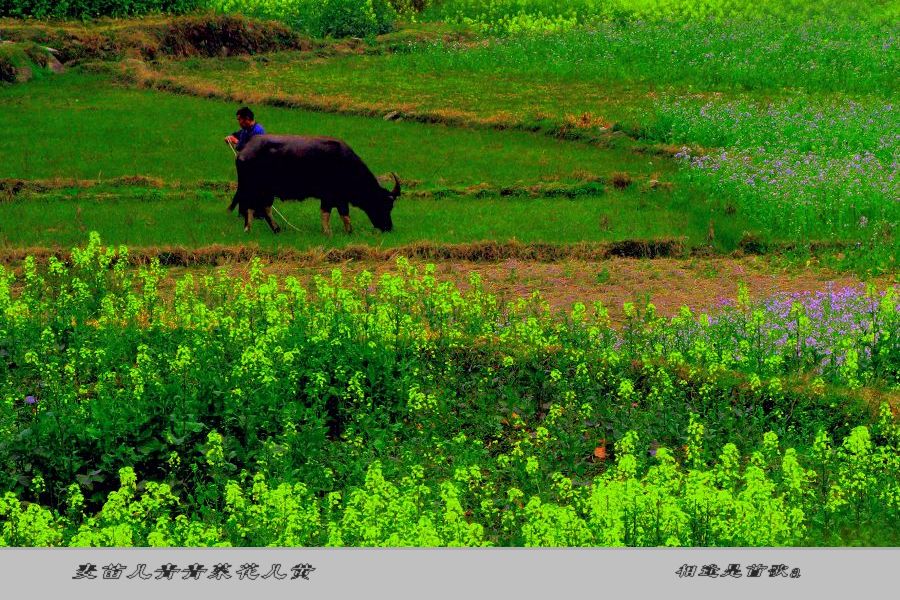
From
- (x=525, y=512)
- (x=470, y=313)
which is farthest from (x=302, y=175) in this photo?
(x=525, y=512)

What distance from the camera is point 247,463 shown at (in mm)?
7785

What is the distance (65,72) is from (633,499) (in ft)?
72.8

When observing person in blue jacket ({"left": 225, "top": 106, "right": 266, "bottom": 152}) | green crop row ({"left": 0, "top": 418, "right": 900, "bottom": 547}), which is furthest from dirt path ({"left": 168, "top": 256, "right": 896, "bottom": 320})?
green crop row ({"left": 0, "top": 418, "right": 900, "bottom": 547})

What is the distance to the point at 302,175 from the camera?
14250mm

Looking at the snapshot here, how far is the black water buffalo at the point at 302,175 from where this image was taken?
1417 cm

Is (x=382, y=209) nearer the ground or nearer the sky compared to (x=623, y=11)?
nearer the sky

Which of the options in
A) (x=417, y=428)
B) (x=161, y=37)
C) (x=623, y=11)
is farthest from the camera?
(x=623, y=11)

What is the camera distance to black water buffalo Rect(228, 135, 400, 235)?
46.5 feet

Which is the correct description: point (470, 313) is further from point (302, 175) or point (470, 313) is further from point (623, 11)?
point (623, 11)

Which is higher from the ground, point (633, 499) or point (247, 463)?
point (633, 499)

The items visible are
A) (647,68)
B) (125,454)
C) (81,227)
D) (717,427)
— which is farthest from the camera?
(647,68)

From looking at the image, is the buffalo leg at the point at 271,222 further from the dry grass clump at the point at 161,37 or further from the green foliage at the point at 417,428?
the dry grass clump at the point at 161,37

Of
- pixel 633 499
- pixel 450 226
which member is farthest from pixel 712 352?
pixel 450 226

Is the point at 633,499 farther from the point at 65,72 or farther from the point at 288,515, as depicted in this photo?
the point at 65,72
